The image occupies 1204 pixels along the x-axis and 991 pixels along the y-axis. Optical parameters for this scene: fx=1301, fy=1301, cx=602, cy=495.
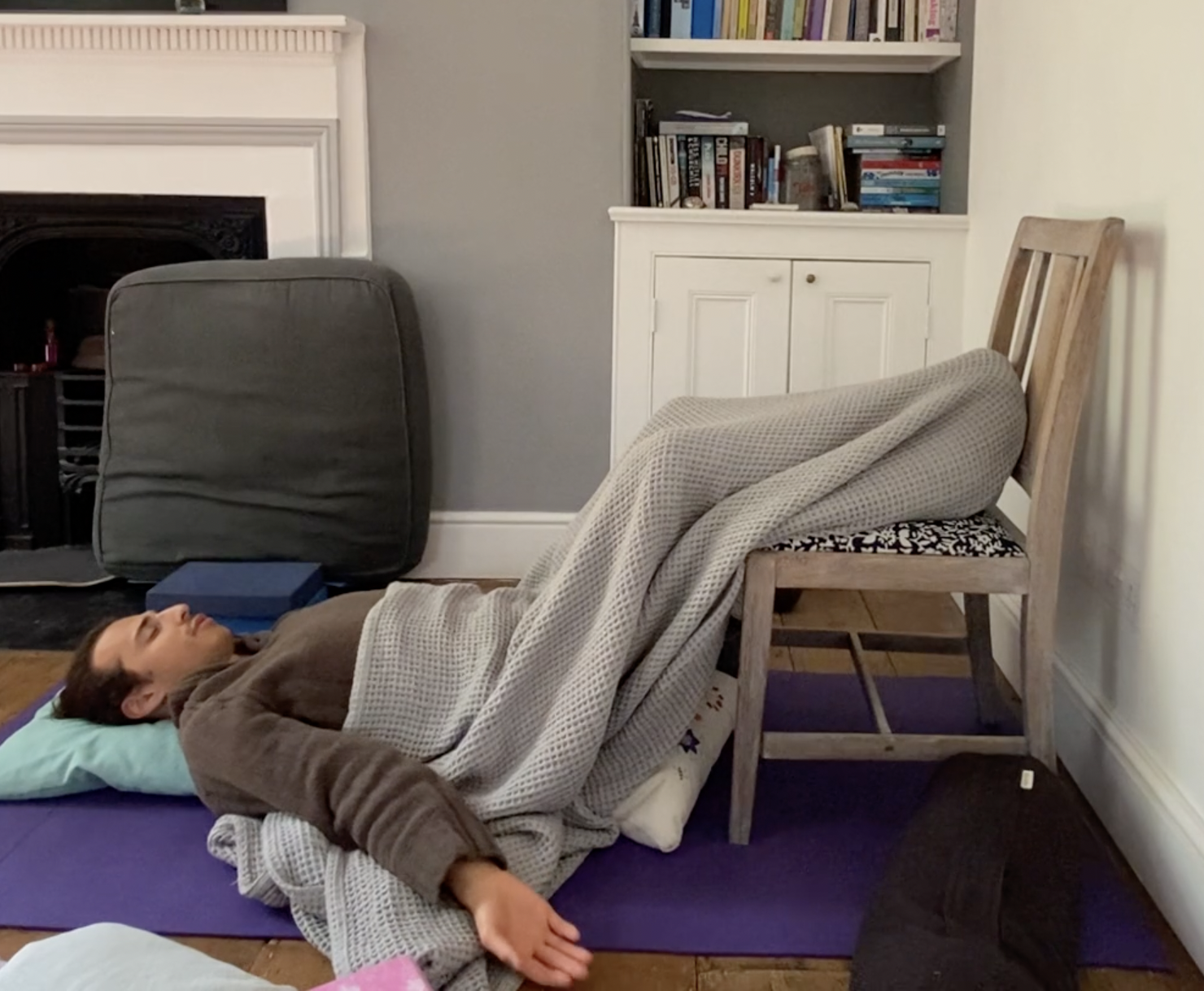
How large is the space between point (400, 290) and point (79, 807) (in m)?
1.35

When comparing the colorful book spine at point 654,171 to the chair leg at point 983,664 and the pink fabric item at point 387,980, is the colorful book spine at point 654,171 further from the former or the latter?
the pink fabric item at point 387,980

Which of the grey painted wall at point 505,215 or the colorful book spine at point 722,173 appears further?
the colorful book spine at point 722,173

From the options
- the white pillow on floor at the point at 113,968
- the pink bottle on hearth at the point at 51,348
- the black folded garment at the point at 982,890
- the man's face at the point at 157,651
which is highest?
the pink bottle on hearth at the point at 51,348

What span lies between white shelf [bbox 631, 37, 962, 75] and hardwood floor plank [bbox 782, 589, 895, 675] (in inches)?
47.6

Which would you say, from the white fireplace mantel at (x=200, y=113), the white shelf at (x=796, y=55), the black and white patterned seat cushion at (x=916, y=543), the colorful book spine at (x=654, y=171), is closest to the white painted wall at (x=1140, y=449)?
the black and white patterned seat cushion at (x=916, y=543)

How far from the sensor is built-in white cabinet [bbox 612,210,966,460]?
2.82 m

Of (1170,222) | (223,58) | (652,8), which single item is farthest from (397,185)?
(1170,222)

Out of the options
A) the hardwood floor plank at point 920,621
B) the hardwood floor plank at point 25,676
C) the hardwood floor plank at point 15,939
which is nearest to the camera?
the hardwood floor plank at point 15,939

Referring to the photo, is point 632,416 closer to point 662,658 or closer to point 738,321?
point 738,321

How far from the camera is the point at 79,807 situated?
1870 mm

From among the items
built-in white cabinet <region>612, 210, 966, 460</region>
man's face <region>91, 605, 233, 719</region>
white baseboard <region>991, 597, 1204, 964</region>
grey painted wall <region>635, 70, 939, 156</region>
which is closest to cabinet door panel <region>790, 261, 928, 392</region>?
built-in white cabinet <region>612, 210, 966, 460</region>

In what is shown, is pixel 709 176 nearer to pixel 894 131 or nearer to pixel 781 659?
pixel 894 131

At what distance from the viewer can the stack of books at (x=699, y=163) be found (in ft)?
Answer: 9.94

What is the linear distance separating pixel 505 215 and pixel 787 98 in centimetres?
79
